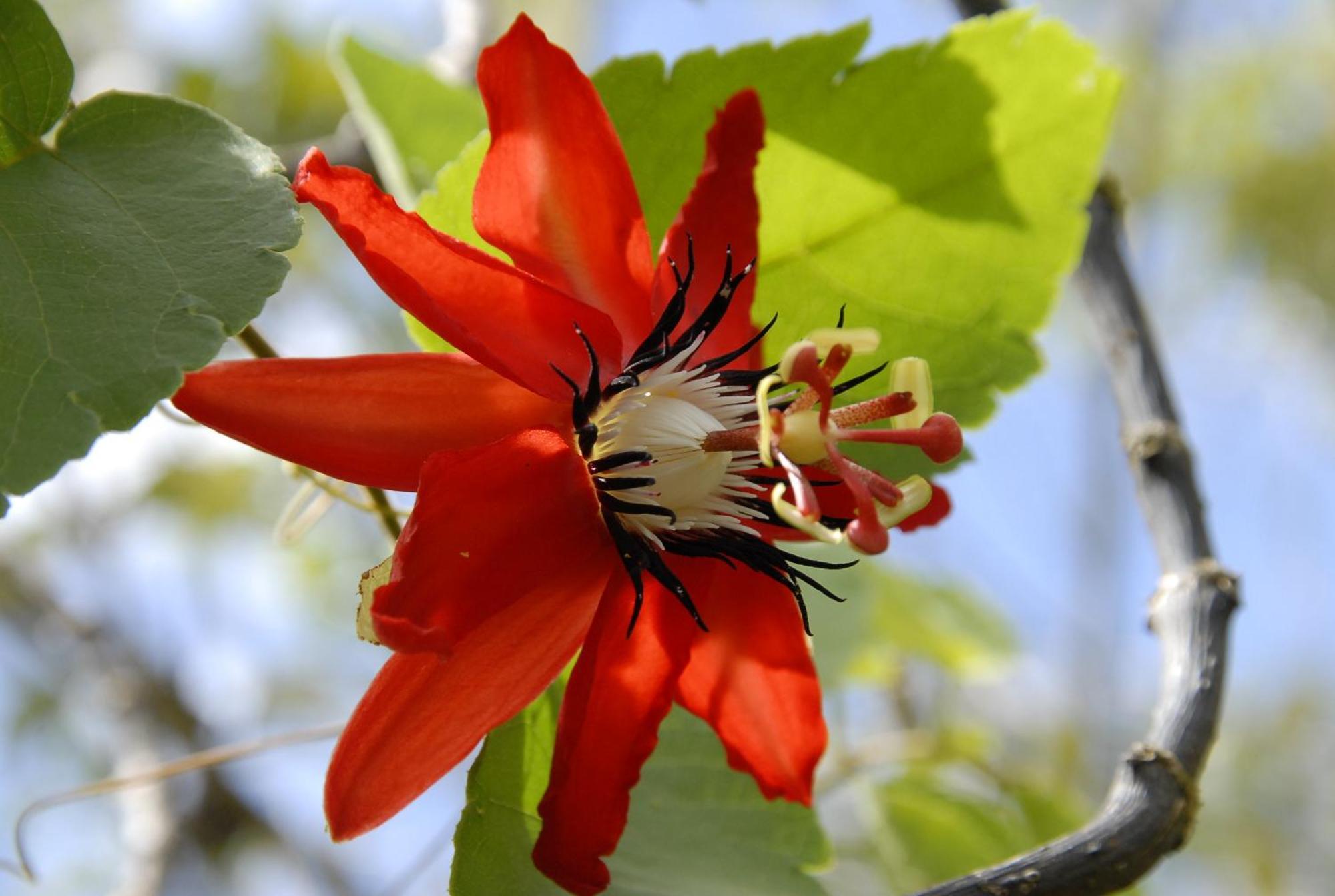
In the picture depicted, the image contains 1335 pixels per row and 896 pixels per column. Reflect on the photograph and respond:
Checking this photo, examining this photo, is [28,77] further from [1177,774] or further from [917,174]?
[1177,774]

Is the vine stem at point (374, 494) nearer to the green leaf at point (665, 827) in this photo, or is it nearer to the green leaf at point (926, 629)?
the green leaf at point (665, 827)

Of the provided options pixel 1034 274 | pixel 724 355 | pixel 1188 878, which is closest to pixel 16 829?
pixel 724 355

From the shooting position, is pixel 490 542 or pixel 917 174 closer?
pixel 490 542

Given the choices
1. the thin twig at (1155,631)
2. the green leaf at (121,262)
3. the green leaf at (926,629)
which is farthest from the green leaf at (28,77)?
the green leaf at (926,629)

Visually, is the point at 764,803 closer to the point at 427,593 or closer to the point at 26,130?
the point at 427,593

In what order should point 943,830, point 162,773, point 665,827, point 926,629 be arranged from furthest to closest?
point 926,629
point 943,830
point 162,773
point 665,827

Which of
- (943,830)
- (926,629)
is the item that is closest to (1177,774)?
(943,830)
